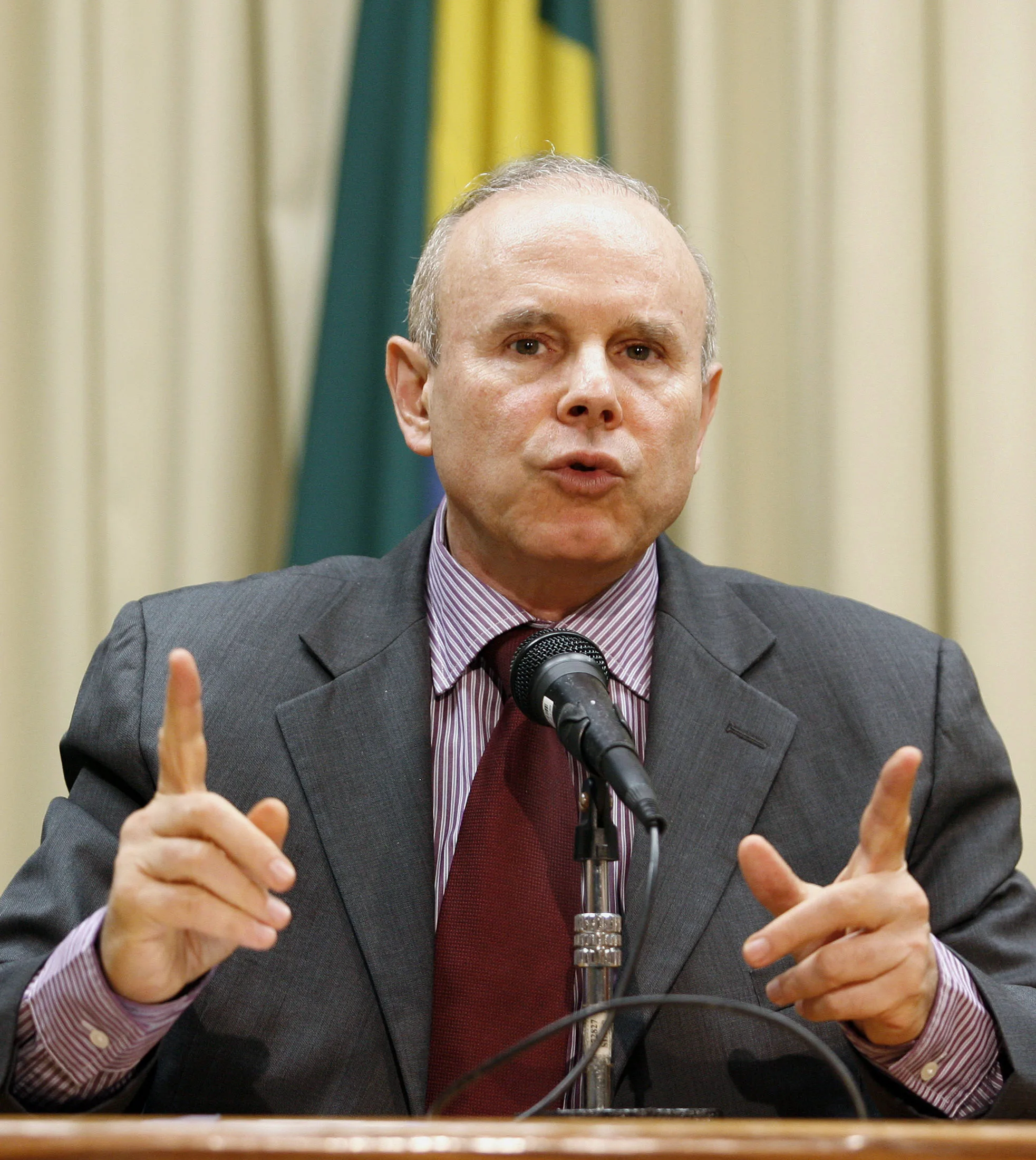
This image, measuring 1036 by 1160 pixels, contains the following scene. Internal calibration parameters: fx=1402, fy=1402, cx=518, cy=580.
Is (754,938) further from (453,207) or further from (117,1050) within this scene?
(453,207)

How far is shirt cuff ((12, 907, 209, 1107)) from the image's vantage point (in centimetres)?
135

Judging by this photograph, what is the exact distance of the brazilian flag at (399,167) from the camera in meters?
2.47

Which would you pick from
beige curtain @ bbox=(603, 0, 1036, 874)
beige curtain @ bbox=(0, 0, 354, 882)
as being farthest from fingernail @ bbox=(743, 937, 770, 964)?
beige curtain @ bbox=(0, 0, 354, 882)

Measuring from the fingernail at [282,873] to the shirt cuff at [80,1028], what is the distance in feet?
0.78

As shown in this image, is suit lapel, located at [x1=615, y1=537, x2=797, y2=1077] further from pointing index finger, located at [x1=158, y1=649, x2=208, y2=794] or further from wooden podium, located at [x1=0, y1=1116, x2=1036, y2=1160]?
wooden podium, located at [x1=0, y1=1116, x2=1036, y2=1160]

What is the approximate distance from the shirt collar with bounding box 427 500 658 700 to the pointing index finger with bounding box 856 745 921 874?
526 millimetres

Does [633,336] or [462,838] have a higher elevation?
[633,336]

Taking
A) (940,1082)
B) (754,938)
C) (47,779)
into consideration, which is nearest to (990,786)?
(940,1082)

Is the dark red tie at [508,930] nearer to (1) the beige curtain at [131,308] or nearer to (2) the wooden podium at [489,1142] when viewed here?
(2) the wooden podium at [489,1142]

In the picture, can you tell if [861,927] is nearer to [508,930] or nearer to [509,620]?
[508,930]

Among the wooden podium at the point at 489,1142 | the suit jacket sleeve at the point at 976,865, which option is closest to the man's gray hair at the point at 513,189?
the suit jacket sleeve at the point at 976,865

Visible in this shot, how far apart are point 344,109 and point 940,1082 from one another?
1902 millimetres

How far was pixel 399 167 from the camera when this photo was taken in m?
2.51

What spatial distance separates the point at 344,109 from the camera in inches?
99.7
